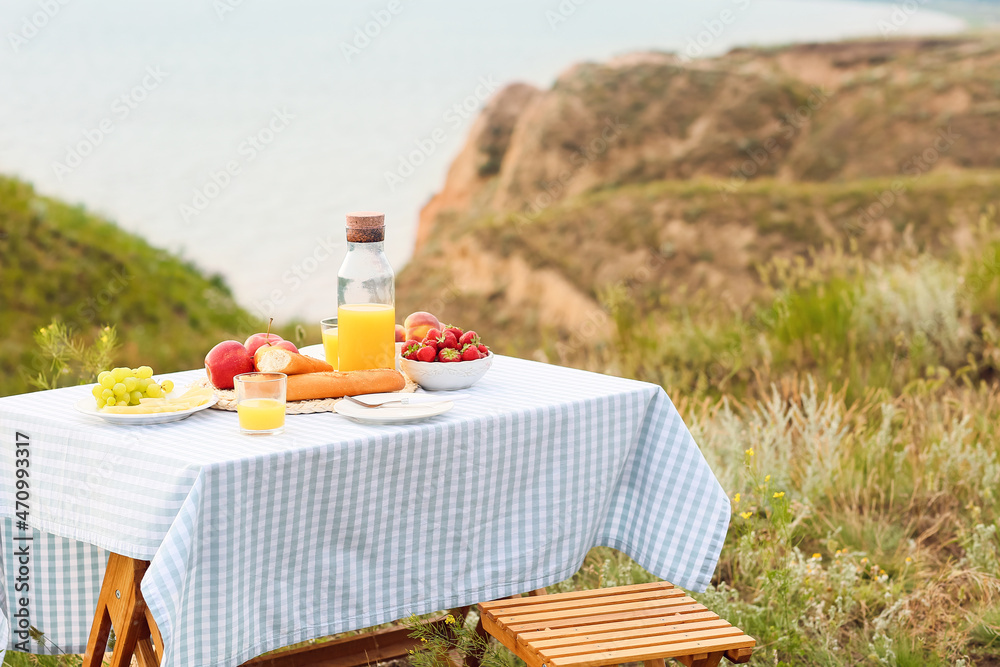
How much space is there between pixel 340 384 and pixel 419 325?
37 cm

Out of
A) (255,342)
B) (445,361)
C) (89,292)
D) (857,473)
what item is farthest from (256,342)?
(89,292)

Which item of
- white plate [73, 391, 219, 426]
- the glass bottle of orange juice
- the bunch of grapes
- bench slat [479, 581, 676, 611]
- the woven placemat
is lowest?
bench slat [479, 581, 676, 611]

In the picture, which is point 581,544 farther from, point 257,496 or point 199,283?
point 199,283

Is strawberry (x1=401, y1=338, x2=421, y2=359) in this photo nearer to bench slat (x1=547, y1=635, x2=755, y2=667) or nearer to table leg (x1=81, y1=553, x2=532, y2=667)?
table leg (x1=81, y1=553, x2=532, y2=667)

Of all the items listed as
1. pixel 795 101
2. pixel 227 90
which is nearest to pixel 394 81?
pixel 227 90

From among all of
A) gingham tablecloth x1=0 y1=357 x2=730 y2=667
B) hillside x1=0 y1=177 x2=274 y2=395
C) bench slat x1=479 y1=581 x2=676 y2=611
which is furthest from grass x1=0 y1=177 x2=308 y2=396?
bench slat x1=479 y1=581 x2=676 y2=611

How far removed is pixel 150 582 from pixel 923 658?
225 cm

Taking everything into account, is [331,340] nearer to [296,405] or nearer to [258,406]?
[296,405]

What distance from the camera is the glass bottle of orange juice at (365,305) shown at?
2.21 metres

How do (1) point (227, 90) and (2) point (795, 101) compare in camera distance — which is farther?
(2) point (795, 101)

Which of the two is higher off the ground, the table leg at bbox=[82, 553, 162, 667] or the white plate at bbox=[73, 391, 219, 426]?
the white plate at bbox=[73, 391, 219, 426]

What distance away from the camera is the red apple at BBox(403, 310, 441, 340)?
8.07 feet

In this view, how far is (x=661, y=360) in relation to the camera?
19.4 ft

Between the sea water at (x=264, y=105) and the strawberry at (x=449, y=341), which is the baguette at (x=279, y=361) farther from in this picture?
the sea water at (x=264, y=105)
